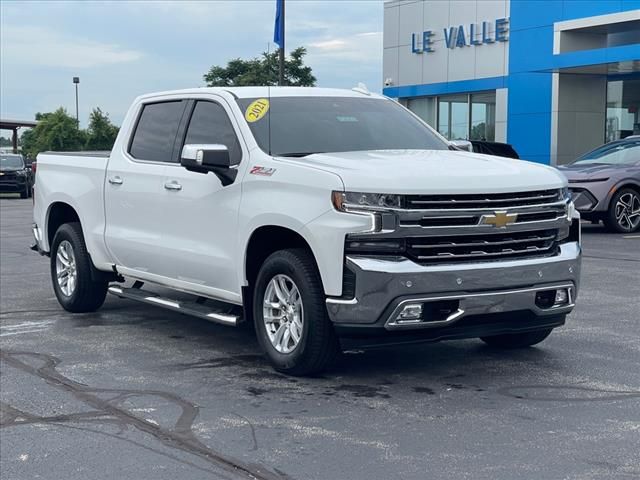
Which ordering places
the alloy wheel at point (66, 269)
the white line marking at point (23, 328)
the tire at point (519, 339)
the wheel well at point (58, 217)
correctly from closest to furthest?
the tire at point (519, 339) → the white line marking at point (23, 328) → the alloy wheel at point (66, 269) → the wheel well at point (58, 217)

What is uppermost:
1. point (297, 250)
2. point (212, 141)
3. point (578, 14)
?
point (578, 14)

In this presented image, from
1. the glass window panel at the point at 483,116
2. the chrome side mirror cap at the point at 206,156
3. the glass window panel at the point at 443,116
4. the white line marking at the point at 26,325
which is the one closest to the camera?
the chrome side mirror cap at the point at 206,156

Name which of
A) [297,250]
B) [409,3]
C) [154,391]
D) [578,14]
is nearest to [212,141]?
[297,250]

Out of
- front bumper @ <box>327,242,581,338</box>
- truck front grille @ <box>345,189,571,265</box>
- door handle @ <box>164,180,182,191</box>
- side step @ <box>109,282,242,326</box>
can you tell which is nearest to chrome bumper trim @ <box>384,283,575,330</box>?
front bumper @ <box>327,242,581,338</box>

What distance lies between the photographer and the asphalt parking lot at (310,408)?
491 cm

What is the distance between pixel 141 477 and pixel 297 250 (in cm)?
221

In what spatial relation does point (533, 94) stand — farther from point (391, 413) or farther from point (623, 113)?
point (391, 413)

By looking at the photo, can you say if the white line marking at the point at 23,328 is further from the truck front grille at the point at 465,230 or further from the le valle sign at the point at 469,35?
the le valle sign at the point at 469,35

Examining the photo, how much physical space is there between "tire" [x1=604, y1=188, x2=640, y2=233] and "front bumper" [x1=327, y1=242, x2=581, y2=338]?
10.6 meters

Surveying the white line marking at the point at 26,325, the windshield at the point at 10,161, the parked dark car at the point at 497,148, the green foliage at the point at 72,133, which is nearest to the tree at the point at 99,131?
the green foliage at the point at 72,133

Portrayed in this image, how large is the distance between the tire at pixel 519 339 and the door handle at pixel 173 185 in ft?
8.20

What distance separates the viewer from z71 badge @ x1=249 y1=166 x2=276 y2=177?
677 cm

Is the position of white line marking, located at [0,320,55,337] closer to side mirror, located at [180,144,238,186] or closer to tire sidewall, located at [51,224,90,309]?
tire sidewall, located at [51,224,90,309]

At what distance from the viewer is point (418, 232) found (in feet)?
19.9
